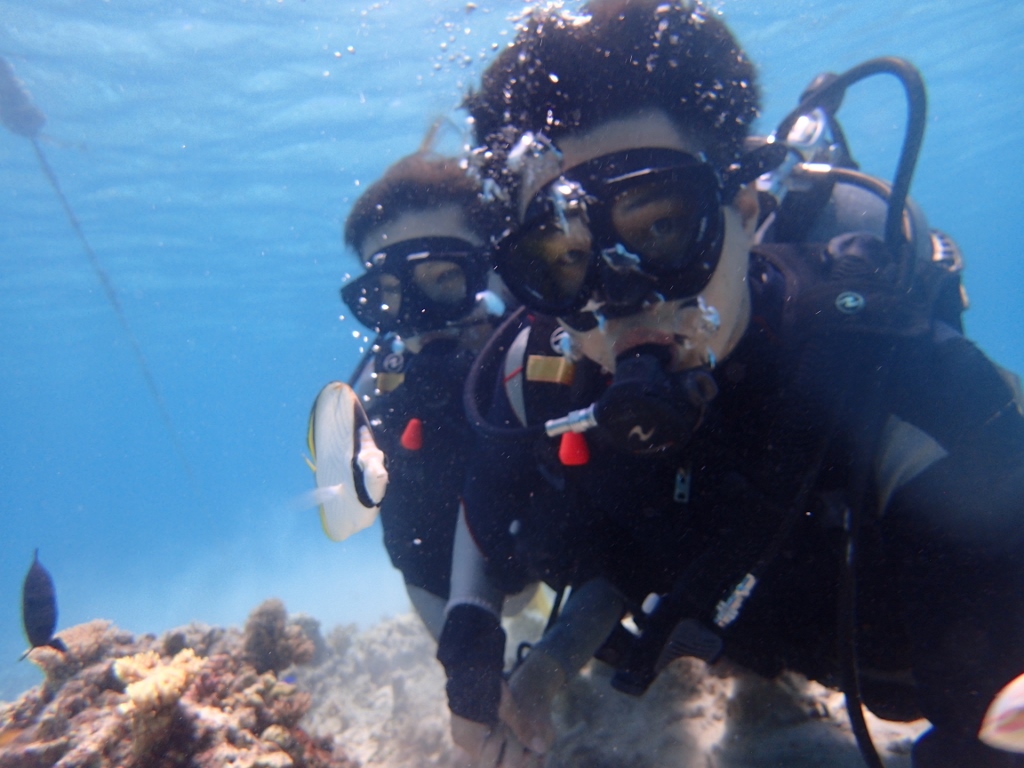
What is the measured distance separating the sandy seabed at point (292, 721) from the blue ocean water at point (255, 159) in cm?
136

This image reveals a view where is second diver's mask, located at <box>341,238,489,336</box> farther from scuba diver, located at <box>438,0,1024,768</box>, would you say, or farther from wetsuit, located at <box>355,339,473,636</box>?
scuba diver, located at <box>438,0,1024,768</box>

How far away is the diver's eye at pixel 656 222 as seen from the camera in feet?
6.65

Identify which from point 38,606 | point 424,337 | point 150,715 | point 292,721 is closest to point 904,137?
point 424,337

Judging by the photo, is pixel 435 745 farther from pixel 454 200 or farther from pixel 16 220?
pixel 16 220

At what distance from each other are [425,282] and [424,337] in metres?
0.37

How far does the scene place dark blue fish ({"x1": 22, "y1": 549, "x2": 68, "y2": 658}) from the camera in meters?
3.65

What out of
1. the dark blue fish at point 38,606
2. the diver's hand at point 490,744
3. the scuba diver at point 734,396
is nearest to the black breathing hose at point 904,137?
the scuba diver at point 734,396

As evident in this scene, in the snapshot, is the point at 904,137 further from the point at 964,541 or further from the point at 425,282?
the point at 425,282

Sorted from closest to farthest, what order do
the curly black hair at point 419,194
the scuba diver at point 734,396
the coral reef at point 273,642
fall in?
the scuba diver at point 734,396 < the curly black hair at point 419,194 < the coral reef at point 273,642

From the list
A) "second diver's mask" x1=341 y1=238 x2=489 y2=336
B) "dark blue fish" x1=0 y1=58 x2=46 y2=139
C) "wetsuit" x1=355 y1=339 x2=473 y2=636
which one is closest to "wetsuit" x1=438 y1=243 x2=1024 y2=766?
"wetsuit" x1=355 y1=339 x2=473 y2=636

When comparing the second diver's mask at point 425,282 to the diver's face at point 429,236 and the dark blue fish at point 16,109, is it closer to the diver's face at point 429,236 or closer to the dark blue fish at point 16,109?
the diver's face at point 429,236

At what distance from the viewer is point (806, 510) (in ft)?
7.29

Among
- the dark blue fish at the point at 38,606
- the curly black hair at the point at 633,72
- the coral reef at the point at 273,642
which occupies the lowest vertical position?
the coral reef at the point at 273,642

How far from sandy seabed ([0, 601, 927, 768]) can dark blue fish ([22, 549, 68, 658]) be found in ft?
0.76
